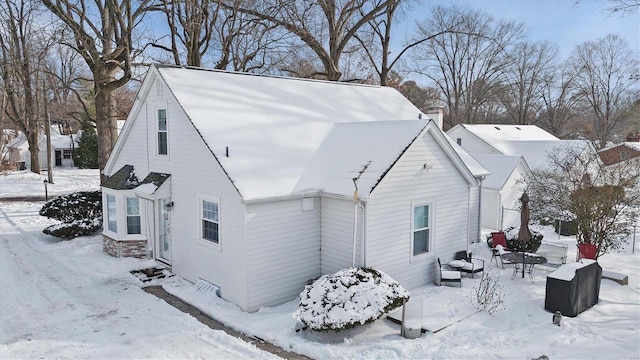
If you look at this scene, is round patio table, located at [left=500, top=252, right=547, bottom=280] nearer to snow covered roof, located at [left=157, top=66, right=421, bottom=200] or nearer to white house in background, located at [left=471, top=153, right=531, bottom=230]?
snow covered roof, located at [left=157, top=66, right=421, bottom=200]

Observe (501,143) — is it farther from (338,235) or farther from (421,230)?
(338,235)

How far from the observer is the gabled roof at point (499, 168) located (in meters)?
23.2

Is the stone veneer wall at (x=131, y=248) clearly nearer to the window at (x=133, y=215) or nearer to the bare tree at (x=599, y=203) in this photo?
the window at (x=133, y=215)

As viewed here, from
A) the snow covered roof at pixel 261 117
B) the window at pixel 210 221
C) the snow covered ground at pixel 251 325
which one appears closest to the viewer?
the snow covered ground at pixel 251 325

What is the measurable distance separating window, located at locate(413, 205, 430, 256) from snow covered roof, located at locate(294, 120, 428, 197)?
1.78 m

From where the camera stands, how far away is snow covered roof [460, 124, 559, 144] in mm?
35656

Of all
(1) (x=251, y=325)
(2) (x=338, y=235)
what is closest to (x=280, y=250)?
(2) (x=338, y=235)

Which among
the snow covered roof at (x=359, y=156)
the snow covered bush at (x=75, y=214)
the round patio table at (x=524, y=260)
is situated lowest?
the round patio table at (x=524, y=260)

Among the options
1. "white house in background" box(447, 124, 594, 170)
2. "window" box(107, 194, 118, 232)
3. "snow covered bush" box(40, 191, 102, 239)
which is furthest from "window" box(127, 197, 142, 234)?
"white house in background" box(447, 124, 594, 170)

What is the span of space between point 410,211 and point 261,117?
4861 millimetres

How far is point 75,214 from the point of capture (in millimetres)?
17453

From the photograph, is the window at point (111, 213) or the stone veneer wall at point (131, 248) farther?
the window at point (111, 213)

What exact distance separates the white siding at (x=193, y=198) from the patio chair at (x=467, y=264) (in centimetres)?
620

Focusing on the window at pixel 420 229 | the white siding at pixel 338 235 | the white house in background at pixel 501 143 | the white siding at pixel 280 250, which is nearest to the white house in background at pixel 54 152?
the white house in background at pixel 501 143
